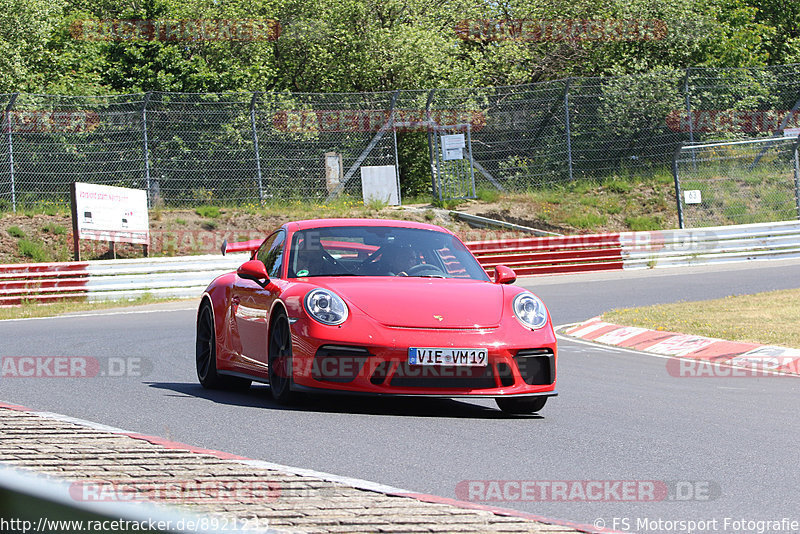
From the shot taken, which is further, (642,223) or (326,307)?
(642,223)

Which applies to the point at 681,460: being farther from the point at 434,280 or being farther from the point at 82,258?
the point at 82,258

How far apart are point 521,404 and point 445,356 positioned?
0.80 metres

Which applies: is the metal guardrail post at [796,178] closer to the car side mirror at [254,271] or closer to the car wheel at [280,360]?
the car side mirror at [254,271]

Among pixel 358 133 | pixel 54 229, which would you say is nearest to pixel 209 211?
pixel 54 229

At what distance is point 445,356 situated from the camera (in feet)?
22.1

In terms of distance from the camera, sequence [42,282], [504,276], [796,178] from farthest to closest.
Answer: [796,178], [42,282], [504,276]

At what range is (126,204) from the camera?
23172mm

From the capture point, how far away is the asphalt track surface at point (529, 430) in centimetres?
491

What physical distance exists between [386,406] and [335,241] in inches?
51.7

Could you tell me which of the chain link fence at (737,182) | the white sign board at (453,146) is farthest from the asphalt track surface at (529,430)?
the white sign board at (453,146)

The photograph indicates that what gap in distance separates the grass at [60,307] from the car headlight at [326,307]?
38.6 feet

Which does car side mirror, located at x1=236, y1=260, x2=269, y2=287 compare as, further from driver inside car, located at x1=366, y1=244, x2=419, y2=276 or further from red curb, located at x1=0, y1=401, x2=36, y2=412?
red curb, located at x1=0, y1=401, x2=36, y2=412

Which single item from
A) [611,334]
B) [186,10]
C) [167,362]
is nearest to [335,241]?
[167,362]

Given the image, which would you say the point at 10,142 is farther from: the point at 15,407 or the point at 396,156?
the point at 15,407
